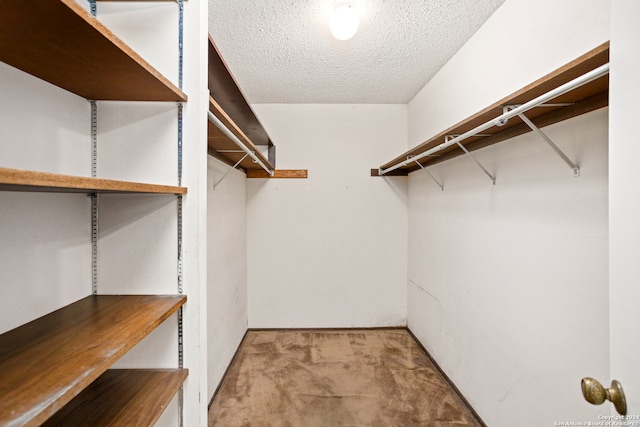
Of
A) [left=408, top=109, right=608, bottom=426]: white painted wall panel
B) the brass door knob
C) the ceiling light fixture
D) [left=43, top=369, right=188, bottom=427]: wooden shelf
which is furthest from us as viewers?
the ceiling light fixture

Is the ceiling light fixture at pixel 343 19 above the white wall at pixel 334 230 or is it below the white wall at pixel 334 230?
above

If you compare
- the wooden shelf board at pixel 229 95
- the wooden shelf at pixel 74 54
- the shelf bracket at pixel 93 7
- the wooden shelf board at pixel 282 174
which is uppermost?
the wooden shelf board at pixel 229 95

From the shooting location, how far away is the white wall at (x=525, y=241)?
3.61ft

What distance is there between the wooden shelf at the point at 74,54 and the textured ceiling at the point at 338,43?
1.04 m

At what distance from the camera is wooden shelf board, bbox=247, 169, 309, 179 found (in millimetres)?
3146

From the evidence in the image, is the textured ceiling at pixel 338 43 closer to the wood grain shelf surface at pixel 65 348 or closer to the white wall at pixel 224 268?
the white wall at pixel 224 268

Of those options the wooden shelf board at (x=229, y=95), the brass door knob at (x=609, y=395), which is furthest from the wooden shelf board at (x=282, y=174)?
the brass door knob at (x=609, y=395)

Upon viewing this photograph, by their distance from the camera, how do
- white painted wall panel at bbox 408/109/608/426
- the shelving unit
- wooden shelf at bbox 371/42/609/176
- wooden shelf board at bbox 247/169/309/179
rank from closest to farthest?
the shelving unit
wooden shelf at bbox 371/42/609/176
white painted wall panel at bbox 408/109/608/426
wooden shelf board at bbox 247/169/309/179

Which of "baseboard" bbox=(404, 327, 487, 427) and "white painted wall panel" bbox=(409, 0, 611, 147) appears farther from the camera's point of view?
"baseboard" bbox=(404, 327, 487, 427)

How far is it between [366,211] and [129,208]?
2.49 m

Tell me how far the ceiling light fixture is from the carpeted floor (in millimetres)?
2391

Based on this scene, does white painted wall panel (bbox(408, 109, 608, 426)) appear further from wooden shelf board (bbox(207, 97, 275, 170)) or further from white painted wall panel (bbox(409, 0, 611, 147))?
wooden shelf board (bbox(207, 97, 275, 170))

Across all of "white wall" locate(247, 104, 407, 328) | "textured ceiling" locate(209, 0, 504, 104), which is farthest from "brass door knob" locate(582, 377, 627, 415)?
"white wall" locate(247, 104, 407, 328)

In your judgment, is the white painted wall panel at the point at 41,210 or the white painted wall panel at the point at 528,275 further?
the white painted wall panel at the point at 528,275
